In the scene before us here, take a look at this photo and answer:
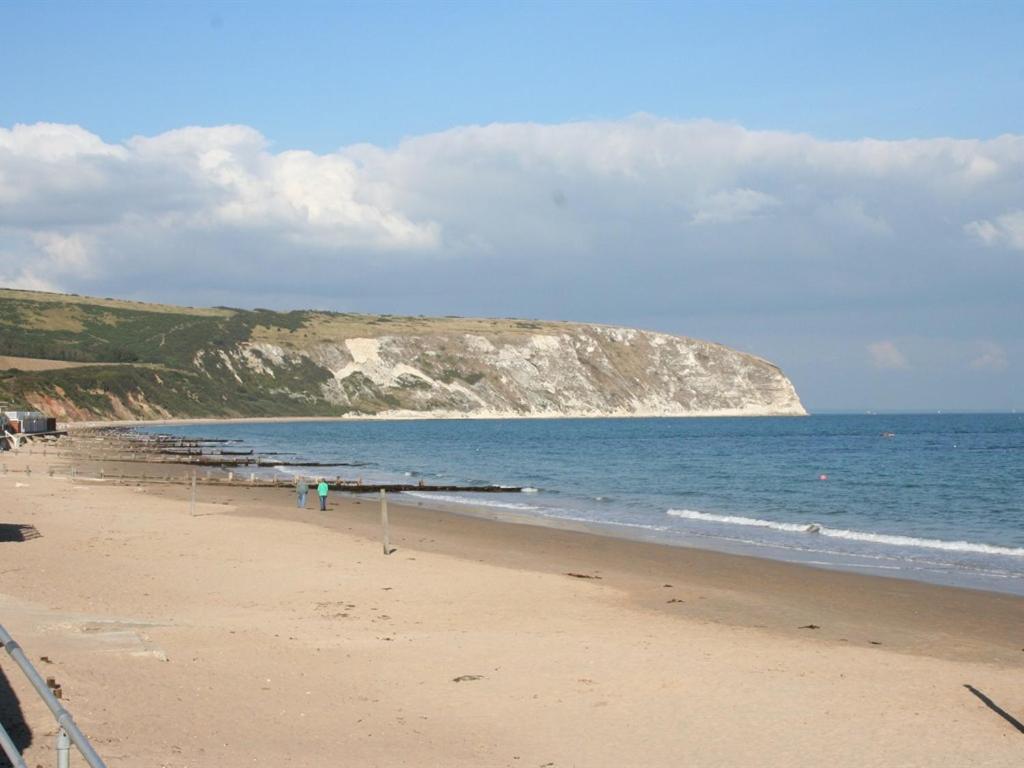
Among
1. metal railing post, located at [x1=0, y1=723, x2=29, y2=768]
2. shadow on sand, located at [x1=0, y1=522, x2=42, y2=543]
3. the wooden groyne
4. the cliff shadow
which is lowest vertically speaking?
the wooden groyne

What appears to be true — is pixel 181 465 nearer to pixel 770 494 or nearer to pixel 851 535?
pixel 770 494

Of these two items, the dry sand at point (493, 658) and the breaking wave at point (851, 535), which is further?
the breaking wave at point (851, 535)

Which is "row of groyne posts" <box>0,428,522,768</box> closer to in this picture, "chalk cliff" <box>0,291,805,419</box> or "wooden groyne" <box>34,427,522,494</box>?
"wooden groyne" <box>34,427,522,494</box>

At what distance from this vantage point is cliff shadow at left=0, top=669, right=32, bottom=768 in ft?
27.1

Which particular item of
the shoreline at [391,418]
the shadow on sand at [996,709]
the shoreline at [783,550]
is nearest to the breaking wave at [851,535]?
the shoreline at [783,550]

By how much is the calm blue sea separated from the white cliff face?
76.7 m

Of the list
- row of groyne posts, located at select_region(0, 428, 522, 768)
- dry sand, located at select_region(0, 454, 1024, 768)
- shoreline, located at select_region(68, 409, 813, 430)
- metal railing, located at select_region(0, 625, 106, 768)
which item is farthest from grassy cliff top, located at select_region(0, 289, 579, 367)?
metal railing, located at select_region(0, 625, 106, 768)

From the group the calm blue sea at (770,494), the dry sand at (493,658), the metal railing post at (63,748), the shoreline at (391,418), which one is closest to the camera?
the metal railing post at (63,748)

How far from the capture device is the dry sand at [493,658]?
9.80m

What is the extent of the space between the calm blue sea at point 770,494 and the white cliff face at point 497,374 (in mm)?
76697

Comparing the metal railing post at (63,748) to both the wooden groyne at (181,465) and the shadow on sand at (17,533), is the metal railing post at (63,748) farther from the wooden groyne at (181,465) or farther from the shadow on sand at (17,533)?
the wooden groyne at (181,465)

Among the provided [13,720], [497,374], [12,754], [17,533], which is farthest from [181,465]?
[497,374]

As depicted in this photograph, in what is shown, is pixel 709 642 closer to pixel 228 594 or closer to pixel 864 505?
pixel 228 594

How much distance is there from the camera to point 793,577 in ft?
74.0
